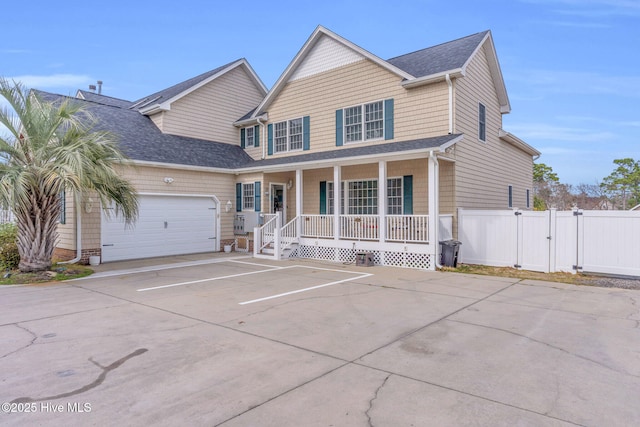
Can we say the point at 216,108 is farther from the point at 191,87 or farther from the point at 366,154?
the point at 366,154

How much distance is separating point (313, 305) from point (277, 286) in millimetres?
2000

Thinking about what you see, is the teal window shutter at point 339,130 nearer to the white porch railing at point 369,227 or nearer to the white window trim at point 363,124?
the white window trim at point 363,124

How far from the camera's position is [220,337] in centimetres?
509

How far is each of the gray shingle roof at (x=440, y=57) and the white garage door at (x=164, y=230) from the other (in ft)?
31.2

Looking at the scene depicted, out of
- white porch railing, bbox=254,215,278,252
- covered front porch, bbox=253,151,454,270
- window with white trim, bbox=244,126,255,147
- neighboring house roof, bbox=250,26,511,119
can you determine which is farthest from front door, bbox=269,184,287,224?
neighboring house roof, bbox=250,26,511,119

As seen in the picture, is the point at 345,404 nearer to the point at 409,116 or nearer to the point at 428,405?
the point at 428,405

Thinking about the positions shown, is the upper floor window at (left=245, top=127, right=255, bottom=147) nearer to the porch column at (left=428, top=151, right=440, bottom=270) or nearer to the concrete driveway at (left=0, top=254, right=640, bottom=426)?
the porch column at (left=428, top=151, right=440, bottom=270)

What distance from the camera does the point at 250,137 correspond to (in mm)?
18516

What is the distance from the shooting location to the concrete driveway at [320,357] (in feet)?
10.3

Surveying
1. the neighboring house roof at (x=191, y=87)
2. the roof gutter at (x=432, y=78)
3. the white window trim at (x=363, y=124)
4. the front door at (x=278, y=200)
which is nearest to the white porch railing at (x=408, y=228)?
the white window trim at (x=363, y=124)

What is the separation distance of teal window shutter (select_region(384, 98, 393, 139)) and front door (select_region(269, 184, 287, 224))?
5251 millimetres

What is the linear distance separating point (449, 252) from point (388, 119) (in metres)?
5.11

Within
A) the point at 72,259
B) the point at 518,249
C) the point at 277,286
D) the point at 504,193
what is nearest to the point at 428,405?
the point at 277,286

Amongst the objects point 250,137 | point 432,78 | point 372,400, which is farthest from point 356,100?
point 372,400
